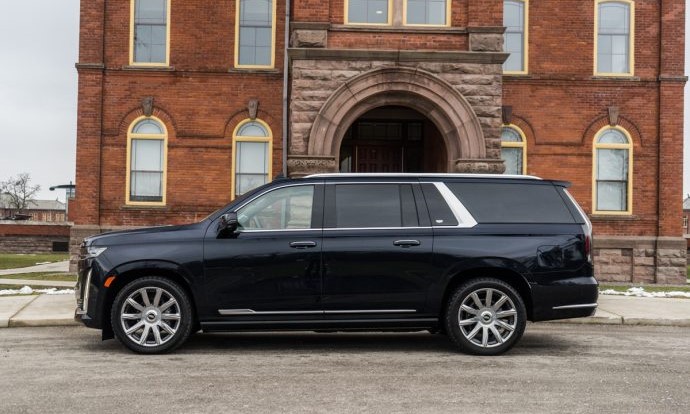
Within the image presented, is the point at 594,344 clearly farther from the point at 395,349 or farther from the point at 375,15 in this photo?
the point at 375,15

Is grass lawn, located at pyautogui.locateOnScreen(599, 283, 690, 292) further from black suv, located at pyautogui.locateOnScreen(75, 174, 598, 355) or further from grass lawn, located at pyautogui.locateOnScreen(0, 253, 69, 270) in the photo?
grass lawn, located at pyautogui.locateOnScreen(0, 253, 69, 270)

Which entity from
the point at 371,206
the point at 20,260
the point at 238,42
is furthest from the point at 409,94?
the point at 20,260

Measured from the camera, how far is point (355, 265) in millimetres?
7520

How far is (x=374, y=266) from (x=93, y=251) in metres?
2.83

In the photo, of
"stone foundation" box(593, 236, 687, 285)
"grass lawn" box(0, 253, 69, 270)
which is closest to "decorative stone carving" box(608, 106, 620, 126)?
"stone foundation" box(593, 236, 687, 285)

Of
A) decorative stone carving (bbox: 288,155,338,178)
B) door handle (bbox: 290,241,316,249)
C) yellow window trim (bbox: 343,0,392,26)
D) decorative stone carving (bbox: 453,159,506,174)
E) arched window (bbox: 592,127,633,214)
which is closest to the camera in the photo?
door handle (bbox: 290,241,316,249)

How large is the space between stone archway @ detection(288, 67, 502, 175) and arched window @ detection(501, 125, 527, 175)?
3441mm

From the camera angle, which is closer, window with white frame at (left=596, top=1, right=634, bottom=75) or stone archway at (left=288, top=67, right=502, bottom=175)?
stone archway at (left=288, top=67, right=502, bottom=175)

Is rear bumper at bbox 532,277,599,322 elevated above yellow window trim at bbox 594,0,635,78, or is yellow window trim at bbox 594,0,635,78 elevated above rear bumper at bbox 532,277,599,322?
yellow window trim at bbox 594,0,635,78

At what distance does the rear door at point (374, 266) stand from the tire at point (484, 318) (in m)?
0.34

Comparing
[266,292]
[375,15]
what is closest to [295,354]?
[266,292]

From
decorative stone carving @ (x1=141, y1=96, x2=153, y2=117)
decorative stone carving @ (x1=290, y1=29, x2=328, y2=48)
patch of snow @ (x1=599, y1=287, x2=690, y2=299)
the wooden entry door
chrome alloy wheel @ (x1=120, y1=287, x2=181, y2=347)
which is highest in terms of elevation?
decorative stone carving @ (x1=290, y1=29, x2=328, y2=48)

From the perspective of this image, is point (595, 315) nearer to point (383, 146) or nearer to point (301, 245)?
point (301, 245)

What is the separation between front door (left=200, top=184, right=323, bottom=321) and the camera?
7.42 metres
